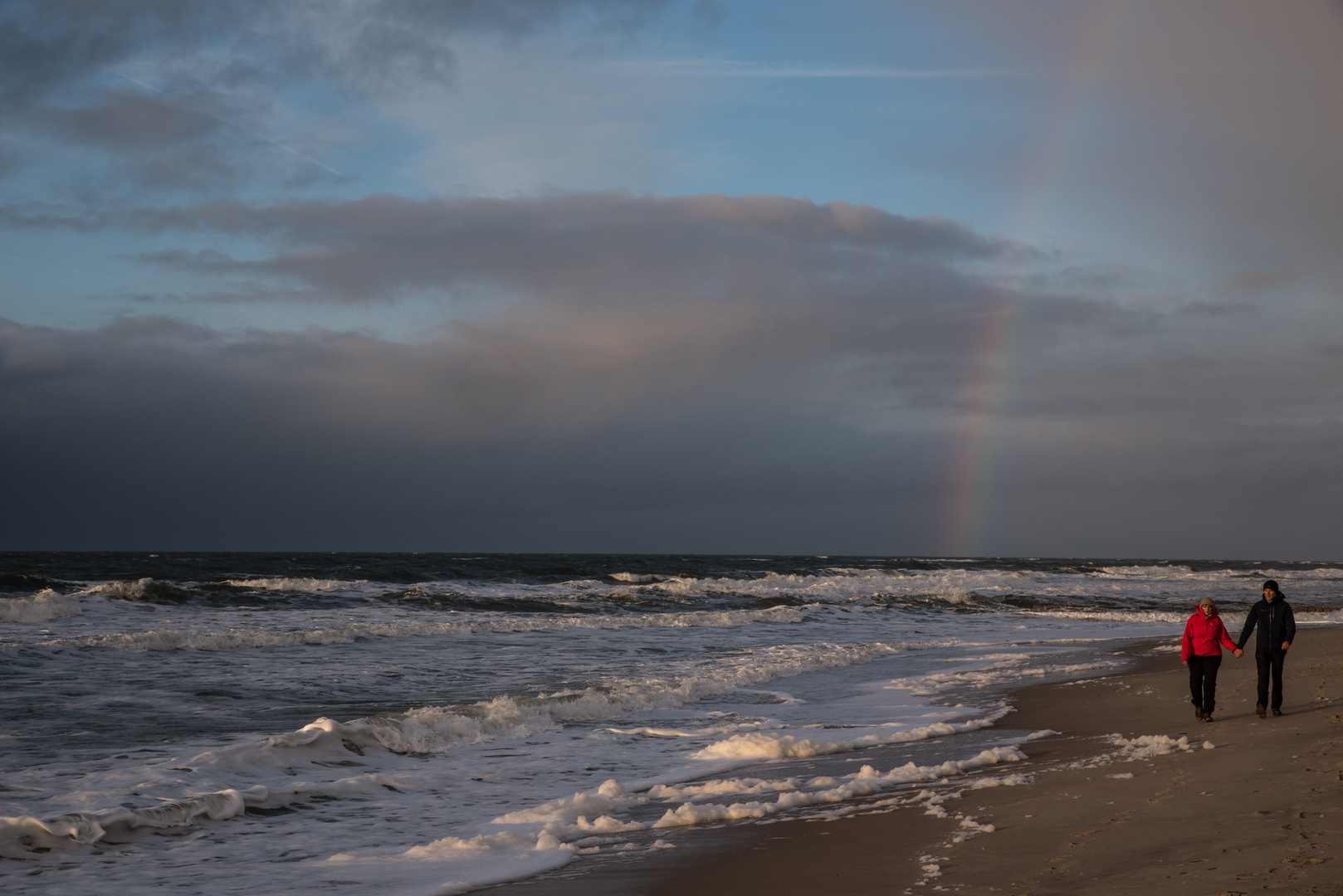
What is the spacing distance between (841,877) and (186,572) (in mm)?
43575

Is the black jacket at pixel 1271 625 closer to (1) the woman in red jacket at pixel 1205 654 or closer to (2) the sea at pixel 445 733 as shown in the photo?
(1) the woman in red jacket at pixel 1205 654

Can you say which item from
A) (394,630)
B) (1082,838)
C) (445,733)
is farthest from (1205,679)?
(394,630)

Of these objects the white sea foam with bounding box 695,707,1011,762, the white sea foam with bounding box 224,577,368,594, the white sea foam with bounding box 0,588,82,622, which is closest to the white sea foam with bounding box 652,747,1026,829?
the white sea foam with bounding box 695,707,1011,762

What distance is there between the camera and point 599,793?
7.90 m

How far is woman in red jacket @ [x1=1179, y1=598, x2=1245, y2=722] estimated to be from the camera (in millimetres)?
10570

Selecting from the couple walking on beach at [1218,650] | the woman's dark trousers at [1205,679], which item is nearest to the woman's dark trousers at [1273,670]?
the couple walking on beach at [1218,650]

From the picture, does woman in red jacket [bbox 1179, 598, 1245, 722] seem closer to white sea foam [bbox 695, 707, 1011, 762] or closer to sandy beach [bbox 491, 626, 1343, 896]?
sandy beach [bbox 491, 626, 1343, 896]

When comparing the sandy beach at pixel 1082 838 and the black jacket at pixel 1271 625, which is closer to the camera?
the sandy beach at pixel 1082 838

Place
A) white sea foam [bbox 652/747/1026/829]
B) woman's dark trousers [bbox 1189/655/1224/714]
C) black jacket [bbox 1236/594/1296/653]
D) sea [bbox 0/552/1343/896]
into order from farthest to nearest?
black jacket [bbox 1236/594/1296/653] → woman's dark trousers [bbox 1189/655/1224/714] → white sea foam [bbox 652/747/1026/829] → sea [bbox 0/552/1343/896]

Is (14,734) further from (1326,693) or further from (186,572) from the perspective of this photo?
(186,572)

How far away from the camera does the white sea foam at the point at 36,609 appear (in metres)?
22.4

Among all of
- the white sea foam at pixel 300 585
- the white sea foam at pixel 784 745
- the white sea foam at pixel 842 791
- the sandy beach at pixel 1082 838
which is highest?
the sandy beach at pixel 1082 838

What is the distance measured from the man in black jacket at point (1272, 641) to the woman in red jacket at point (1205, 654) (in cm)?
30

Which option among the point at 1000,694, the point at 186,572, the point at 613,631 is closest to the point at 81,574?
the point at 186,572
